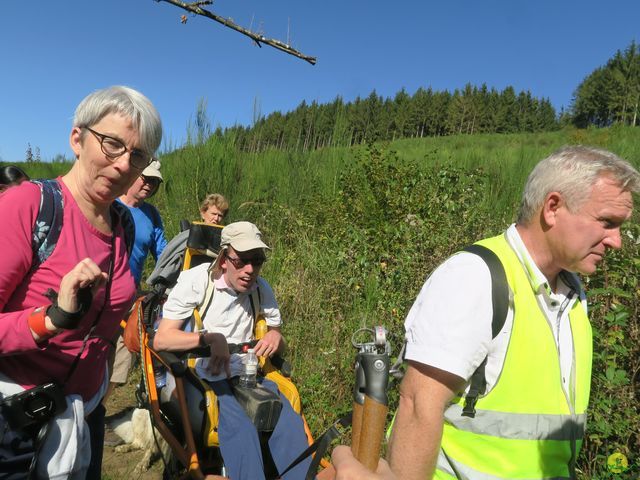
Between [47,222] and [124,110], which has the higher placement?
[124,110]

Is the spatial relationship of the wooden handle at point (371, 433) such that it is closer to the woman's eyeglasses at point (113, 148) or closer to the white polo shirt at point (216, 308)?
the woman's eyeglasses at point (113, 148)

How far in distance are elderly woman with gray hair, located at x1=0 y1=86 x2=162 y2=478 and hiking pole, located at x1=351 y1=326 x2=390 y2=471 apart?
2.91 feet

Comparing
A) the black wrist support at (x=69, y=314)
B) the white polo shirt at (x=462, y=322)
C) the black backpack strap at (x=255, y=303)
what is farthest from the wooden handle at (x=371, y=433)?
the black backpack strap at (x=255, y=303)

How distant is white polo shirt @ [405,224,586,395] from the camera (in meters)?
1.37

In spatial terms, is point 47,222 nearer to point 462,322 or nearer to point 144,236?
point 462,322

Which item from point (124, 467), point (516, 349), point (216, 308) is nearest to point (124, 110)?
point (516, 349)

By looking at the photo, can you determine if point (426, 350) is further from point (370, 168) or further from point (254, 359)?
point (370, 168)

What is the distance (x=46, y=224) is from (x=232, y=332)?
6.43 feet

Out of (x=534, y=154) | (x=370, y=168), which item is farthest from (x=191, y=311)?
(x=534, y=154)

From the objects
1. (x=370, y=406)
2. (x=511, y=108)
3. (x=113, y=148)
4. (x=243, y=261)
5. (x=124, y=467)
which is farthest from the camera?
(x=511, y=108)

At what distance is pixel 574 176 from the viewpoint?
1.58 meters

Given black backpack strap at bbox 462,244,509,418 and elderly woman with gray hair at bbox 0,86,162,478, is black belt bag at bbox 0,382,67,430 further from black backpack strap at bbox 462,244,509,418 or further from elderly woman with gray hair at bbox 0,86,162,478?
black backpack strap at bbox 462,244,509,418

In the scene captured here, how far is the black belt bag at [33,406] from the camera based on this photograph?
1477 millimetres

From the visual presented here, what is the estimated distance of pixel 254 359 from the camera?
10.6 ft
